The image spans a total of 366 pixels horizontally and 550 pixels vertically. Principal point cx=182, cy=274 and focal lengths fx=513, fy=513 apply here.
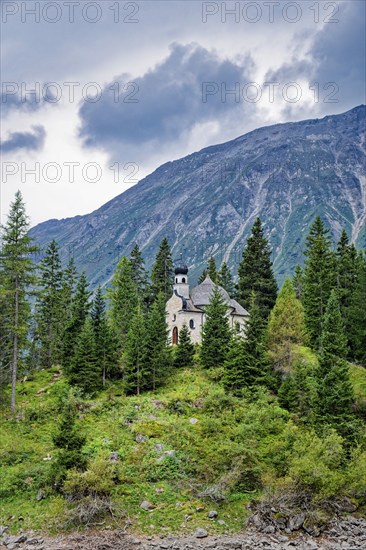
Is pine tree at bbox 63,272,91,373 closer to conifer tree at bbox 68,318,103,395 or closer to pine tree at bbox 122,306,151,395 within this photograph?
conifer tree at bbox 68,318,103,395

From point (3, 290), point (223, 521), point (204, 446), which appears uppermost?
point (3, 290)

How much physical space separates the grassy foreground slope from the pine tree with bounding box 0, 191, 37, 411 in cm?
661

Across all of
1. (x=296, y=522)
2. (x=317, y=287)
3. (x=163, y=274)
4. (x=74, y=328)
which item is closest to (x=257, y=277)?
(x=163, y=274)

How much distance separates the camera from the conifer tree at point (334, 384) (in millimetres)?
36938

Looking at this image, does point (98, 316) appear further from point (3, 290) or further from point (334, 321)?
point (334, 321)

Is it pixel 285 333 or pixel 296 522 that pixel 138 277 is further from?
pixel 296 522

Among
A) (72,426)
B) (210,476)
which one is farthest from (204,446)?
(72,426)

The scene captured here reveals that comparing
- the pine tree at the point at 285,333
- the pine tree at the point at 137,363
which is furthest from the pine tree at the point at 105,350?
the pine tree at the point at 285,333

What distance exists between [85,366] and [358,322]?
27.9m

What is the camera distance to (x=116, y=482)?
97.7 feet

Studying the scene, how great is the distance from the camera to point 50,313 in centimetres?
5828

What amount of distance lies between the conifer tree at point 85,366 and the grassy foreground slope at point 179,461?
4703mm

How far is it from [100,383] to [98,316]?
296 inches

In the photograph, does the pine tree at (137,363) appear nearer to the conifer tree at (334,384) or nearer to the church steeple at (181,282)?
the conifer tree at (334,384)
